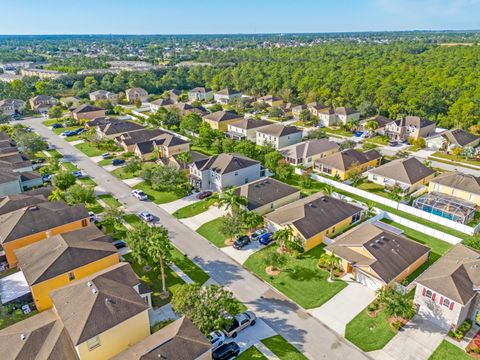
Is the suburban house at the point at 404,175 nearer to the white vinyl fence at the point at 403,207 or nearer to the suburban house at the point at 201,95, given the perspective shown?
the white vinyl fence at the point at 403,207

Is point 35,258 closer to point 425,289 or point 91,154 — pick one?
point 425,289

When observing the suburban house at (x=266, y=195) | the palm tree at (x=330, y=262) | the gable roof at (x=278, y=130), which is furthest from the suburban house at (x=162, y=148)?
the palm tree at (x=330, y=262)

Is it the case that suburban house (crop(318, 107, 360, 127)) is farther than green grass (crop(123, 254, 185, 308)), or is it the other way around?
suburban house (crop(318, 107, 360, 127))

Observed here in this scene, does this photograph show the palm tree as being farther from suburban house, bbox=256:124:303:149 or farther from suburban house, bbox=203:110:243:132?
suburban house, bbox=203:110:243:132

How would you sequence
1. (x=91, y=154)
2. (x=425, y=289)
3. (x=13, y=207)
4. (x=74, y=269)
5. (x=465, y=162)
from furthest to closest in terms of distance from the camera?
(x=91, y=154) → (x=465, y=162) → (x=13, y=207) → (x=74, y=269) → (x=425, y=289)

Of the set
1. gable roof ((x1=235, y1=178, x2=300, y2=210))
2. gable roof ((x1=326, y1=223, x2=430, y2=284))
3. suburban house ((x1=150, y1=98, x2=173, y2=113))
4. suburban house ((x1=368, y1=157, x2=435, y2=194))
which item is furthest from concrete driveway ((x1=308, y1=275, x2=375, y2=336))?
suburban house ((x1=150, y1=98, x2=173, y2=113))

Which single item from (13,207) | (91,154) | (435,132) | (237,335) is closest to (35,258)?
(13,207)
